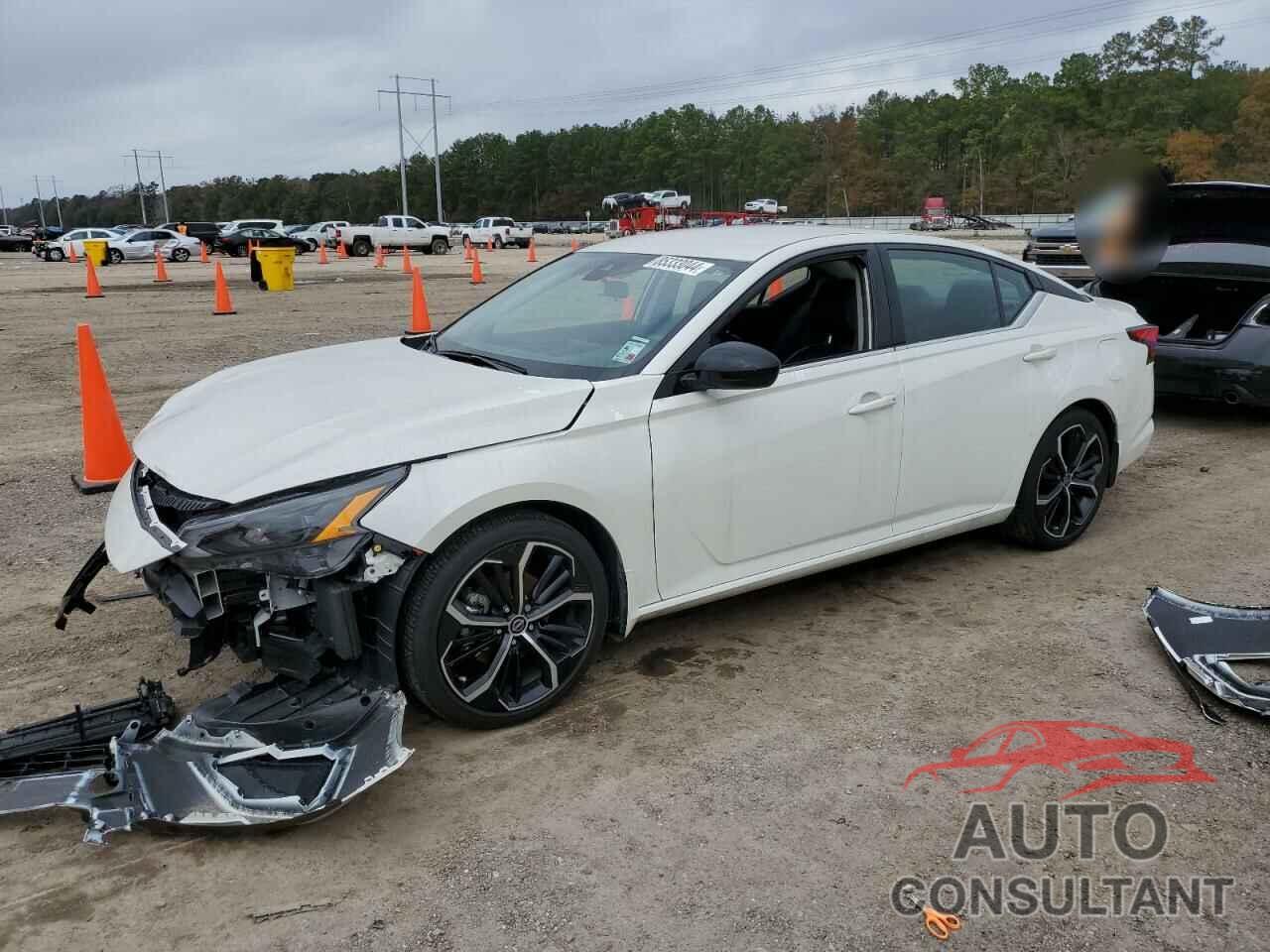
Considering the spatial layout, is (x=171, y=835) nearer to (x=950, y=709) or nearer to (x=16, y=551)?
(x=950, y=709)

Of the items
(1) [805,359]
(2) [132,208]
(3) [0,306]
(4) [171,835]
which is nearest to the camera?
(4) [171,835]

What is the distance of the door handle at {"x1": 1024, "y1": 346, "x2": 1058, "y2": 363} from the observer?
495 centimetres

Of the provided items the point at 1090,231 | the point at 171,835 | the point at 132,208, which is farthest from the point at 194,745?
the point at 132,208

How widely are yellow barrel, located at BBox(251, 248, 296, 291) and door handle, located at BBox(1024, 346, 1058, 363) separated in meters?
19.0

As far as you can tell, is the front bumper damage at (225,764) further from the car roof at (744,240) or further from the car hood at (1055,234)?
the car hood at (1055,234)

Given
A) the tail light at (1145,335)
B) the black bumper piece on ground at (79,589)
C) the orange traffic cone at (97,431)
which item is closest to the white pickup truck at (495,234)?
the orange traffic cone at (97,431)

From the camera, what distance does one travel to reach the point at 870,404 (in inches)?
169

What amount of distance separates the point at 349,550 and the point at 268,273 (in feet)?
65.6

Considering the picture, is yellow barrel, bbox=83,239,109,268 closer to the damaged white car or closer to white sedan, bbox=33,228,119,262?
white sedan, bbox=33,228,119,262

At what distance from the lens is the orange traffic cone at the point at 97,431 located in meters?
6.47

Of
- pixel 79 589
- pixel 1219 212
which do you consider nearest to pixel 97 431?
pixel 79 589

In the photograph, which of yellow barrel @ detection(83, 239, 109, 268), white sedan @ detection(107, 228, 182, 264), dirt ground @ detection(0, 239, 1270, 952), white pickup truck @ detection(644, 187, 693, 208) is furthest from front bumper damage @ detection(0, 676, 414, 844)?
white pickup truck @ detection(644, 187, 693, 208)

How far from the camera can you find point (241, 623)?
332cm

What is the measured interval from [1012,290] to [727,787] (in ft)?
10.1
